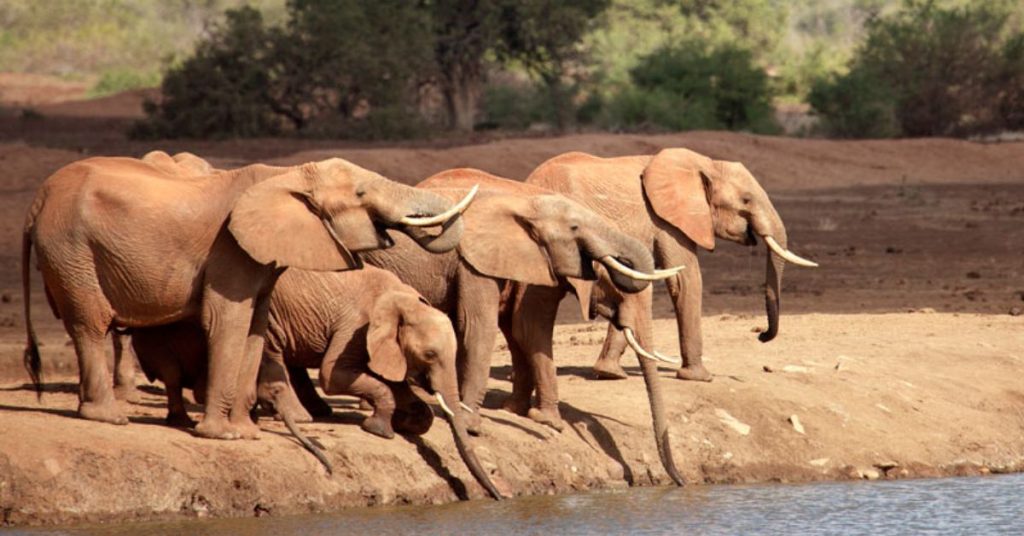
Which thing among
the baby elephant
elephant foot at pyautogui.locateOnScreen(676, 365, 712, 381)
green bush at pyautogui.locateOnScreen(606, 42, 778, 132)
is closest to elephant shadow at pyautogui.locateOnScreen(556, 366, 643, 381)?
elephant foot at pyautogui.locateOnScreen(676, 365, 712, 381)

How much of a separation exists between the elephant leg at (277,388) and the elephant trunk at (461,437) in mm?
772

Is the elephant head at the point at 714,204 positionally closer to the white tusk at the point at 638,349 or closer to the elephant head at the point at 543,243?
the white tusk at the point at 638,349

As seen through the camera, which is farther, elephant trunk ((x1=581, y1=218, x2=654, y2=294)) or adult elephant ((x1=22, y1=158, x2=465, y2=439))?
elephant trunk ((x1=581, y1=218, x2=654, y2=294))

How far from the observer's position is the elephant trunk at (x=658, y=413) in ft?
37.1

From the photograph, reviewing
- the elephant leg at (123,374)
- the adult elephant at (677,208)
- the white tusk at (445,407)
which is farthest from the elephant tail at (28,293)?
the adult elephant at (677,208)

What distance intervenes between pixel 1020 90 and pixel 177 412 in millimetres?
31547

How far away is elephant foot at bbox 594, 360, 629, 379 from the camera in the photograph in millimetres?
12781

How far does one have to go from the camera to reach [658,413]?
445 inches

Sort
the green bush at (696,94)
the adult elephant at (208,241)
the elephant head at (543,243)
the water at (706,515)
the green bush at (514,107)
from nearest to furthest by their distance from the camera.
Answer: the water at (706,515)
the adult elephant at (208,241)
the elephant head at (543,243)
the green bush at (696,94)
the green bush at (514,107)

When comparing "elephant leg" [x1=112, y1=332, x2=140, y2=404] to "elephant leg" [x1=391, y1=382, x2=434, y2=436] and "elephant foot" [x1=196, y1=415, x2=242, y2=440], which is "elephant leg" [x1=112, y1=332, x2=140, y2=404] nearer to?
"elephant foot" [x1=196, y1=415, x2=242, y2=440]

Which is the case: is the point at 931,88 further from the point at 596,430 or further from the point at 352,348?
the point at 352,348

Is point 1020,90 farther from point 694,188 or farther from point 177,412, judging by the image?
point 177,412

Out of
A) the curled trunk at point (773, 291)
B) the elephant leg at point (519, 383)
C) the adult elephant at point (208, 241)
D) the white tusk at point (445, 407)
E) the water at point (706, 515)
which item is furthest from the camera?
the curled trunk at point (773, 291)

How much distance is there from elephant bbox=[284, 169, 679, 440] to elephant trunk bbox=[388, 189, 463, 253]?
903 mm
